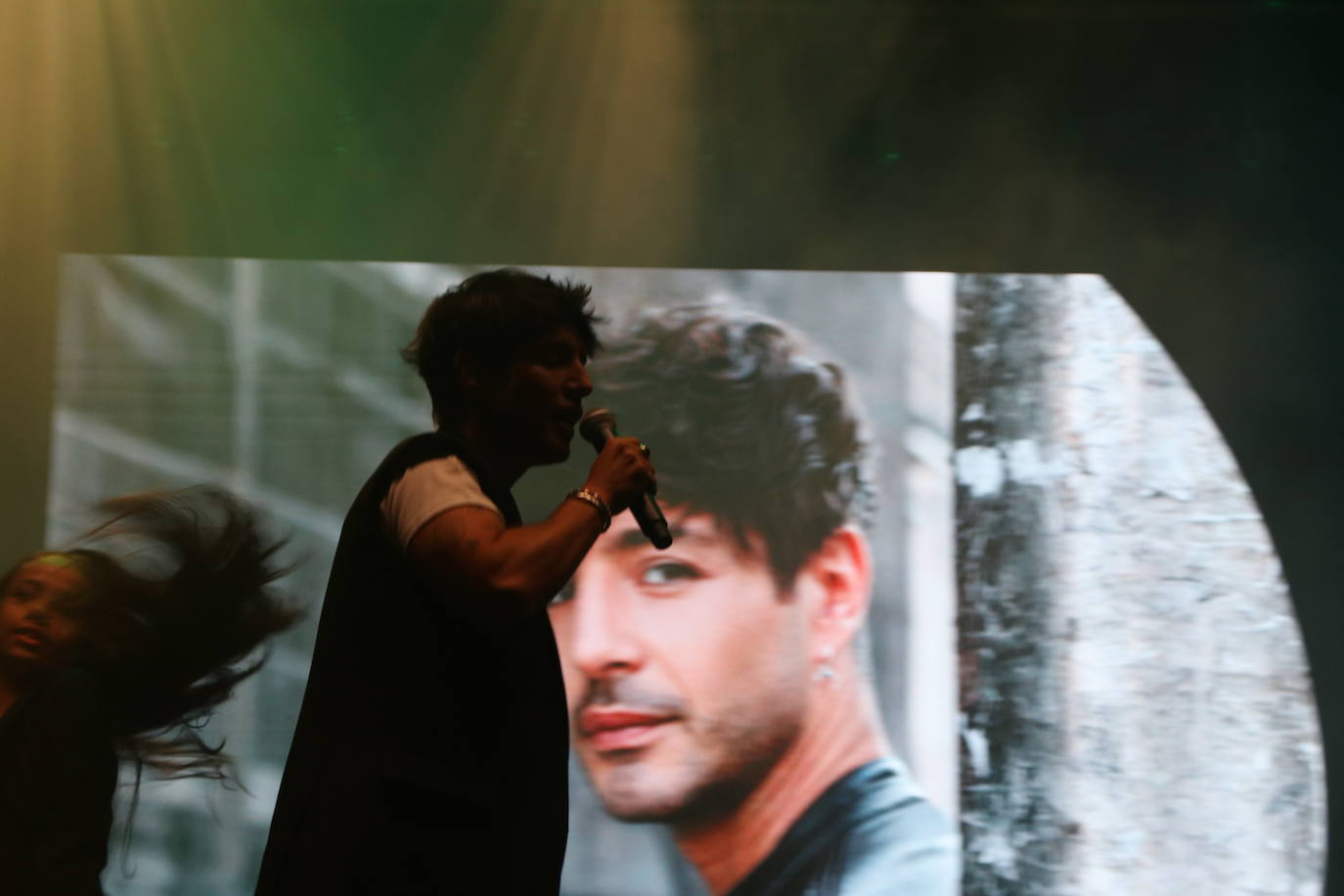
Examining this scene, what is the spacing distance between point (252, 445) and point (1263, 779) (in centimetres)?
228

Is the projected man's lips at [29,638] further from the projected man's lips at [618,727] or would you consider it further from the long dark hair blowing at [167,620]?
the projected man's lips at [618,727]

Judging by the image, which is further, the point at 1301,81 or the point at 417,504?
the point at 1301,81

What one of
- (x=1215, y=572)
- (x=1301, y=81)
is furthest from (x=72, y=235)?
(x=1301, y=81)

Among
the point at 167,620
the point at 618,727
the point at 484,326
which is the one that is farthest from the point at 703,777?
the point at 484,326

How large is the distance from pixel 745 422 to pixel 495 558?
67.7 inches

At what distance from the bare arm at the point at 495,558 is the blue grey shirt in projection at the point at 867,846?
1683 mm

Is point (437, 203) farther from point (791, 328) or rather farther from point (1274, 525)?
point (1274, 525)

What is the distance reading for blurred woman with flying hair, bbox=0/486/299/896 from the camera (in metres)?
1.73

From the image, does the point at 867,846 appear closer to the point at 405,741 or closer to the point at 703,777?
the point at 703,777

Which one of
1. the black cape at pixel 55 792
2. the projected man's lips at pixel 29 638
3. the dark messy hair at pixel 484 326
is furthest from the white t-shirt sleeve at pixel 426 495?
the projected man's lips at pixel 29 638

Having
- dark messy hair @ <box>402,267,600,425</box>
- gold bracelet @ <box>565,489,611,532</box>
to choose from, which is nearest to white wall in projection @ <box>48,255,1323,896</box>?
dark messy hair @ <box>402,267,600,425</box>

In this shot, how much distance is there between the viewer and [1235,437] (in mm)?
2758

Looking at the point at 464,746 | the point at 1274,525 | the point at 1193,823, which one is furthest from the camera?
the point at 1274,525

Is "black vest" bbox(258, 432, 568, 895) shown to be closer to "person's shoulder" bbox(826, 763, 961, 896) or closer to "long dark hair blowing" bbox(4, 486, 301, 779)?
"long dark hair blowing" bbox(4, 486, 301, 779)
